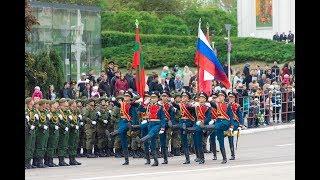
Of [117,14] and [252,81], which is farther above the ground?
[117,14]

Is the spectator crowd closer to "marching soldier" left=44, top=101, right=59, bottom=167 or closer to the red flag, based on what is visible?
the red flag

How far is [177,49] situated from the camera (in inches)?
1886

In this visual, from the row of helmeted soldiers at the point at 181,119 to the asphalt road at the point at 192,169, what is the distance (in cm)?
47

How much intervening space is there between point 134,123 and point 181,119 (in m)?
0.99

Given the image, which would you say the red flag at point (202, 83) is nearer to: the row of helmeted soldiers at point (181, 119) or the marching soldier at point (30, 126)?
the row of helmeted soldiers at point (181, 119)

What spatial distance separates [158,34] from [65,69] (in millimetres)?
23518

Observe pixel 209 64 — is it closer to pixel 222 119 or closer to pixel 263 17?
pixel 222 119

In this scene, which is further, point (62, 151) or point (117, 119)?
point (117, 119)

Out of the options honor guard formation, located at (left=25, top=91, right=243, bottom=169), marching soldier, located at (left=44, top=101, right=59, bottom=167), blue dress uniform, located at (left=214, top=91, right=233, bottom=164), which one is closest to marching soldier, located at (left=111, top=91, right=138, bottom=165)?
honor guard formation, located at (left=25, top=91, right=243, bottom=169)

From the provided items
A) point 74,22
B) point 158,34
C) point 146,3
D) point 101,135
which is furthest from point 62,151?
point 146,3
